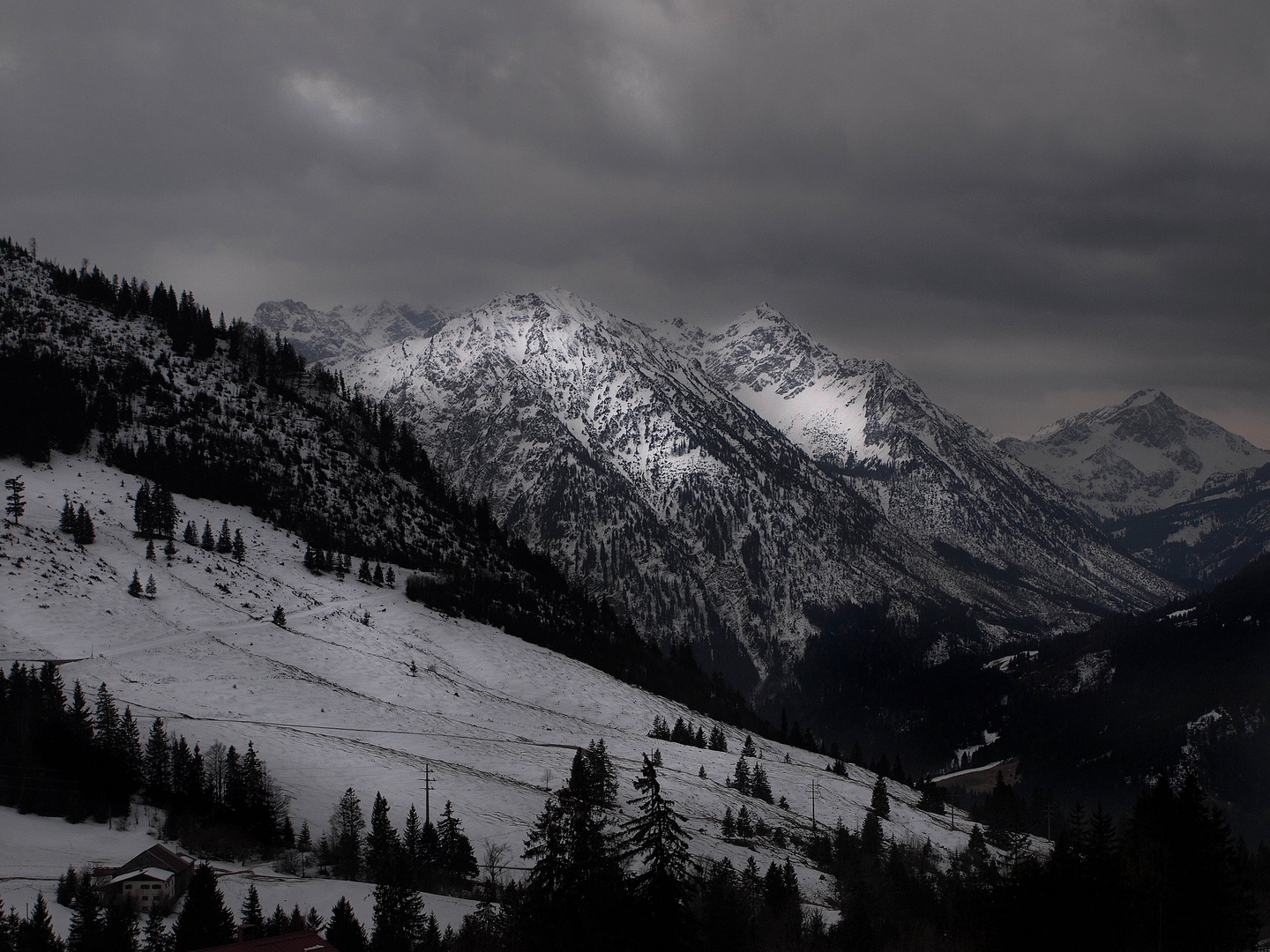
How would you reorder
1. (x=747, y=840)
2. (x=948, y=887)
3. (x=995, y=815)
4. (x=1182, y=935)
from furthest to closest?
(x=995, y=815)
(x=747, y=840)
(x=948, y=887)
(x=1182, y=935)

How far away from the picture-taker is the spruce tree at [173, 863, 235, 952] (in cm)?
5794

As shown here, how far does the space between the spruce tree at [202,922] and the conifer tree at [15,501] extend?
348 ft

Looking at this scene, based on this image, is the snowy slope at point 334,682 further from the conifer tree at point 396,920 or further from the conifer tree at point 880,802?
the conifer tree at point 396,920

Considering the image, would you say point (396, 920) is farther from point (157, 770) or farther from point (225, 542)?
point (225, 542)

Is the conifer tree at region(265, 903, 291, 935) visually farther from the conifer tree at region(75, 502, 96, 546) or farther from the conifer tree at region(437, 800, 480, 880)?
the conifer tree at region(75, 502, 96, 546)

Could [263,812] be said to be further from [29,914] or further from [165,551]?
[165,551]

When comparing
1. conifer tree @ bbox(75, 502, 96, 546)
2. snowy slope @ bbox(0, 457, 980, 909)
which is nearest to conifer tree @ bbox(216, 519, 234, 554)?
snowy slope @ bbox(0, 457, 980, 909)

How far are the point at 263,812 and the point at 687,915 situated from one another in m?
56.8

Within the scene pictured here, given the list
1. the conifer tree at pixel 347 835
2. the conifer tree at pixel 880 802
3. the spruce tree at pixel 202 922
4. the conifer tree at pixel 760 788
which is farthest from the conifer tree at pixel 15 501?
the conifer tree at pixel 880 802

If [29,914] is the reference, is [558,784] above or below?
above

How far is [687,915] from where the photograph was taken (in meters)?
41.0

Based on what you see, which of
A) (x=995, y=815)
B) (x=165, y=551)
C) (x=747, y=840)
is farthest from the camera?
(x=995, y=815)

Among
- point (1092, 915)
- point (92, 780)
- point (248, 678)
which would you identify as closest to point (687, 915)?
point (1092, 915)

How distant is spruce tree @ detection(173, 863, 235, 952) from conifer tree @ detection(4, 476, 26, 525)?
106061mm
